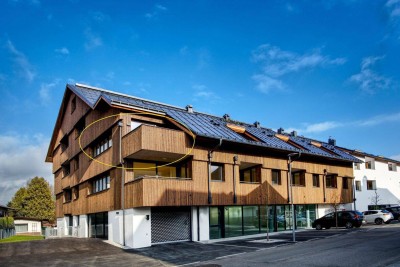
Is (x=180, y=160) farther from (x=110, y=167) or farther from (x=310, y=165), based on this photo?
(x=310, y=165)

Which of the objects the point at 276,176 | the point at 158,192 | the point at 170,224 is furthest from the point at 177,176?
the point at 276,176

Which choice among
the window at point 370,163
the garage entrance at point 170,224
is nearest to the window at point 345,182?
the window at point 370,163

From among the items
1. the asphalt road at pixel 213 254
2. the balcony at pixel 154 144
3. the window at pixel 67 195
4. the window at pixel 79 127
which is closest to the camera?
the asphalt road at pixel 213 254

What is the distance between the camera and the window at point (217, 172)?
87.3 feet

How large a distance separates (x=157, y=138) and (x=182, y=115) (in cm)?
489

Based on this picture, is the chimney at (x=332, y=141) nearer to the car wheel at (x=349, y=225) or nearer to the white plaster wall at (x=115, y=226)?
the car wheel at (x=349, y=225)

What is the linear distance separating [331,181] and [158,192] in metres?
21.8

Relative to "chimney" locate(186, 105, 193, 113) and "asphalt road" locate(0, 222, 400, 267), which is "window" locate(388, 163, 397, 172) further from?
"asphalt road" locate(0, 222, 400, 267)

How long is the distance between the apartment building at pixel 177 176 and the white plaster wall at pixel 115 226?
0.07 meters

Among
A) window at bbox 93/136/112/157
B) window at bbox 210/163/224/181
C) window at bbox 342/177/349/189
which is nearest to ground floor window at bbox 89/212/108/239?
window at bbox 93/136/112/157

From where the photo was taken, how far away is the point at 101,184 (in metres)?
30.8

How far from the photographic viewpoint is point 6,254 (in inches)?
825

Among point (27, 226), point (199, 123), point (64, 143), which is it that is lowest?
point (27, 226)

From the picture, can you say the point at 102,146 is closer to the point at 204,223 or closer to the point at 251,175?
the point at 204,223
